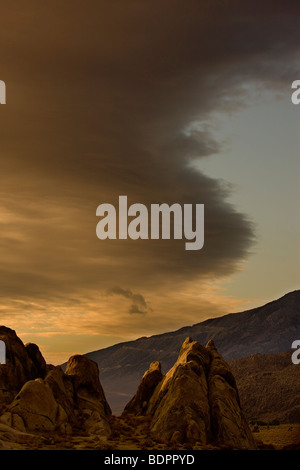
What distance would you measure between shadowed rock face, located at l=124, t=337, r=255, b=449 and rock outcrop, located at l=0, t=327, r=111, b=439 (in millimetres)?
5923

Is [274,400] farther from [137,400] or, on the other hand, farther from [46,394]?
[46,394]

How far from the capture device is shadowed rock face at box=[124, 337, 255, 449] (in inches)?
2272

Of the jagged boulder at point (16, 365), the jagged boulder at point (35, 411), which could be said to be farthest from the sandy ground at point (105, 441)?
the jagged boulder at point (16, 365)

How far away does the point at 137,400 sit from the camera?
71.9 meters

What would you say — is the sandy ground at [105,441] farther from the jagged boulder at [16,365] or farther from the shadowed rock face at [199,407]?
the jagged boulder at [16,365]

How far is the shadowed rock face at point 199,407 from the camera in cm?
5772

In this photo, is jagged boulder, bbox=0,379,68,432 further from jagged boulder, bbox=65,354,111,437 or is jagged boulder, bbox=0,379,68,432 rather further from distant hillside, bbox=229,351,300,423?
distant hillside, bbox=229,351,300,423

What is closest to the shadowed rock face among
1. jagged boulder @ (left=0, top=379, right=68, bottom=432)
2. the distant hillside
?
jagged boulder @ (left=0, top=379, right=68, bottom=432)

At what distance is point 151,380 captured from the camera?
236 feet

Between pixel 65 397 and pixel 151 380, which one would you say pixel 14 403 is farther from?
pixel 151 380

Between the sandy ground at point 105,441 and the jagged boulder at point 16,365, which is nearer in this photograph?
the sandy ground at point 105,441

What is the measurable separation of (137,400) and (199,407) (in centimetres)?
1447

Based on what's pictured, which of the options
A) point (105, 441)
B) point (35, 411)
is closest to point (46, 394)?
point (35, 411)
